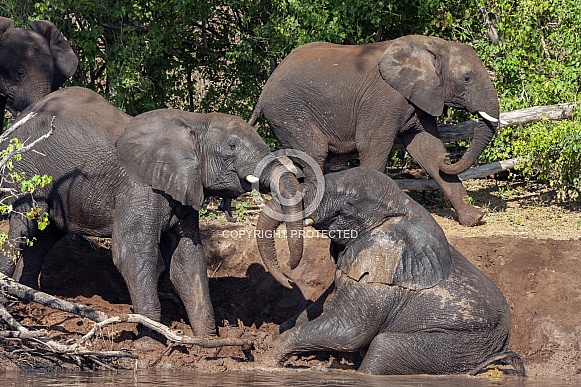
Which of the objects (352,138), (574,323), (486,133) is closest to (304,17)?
(352,138)

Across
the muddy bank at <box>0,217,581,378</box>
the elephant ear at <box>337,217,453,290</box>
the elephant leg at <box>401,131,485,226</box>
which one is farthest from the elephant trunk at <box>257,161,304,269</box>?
the elephant leg at <box>401,131,485,226</box>

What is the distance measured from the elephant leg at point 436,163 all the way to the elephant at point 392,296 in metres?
3.49

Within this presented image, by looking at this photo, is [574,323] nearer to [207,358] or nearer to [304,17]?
[207,358]

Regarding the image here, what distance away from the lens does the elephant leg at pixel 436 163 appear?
1288 centimetres

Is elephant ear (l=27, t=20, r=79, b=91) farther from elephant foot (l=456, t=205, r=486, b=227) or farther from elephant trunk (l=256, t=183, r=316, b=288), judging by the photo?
elephant trunk (l=256, t=183, r=316, b=288)

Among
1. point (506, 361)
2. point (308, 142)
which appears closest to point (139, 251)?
point (506, 361)

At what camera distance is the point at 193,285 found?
1002 cm

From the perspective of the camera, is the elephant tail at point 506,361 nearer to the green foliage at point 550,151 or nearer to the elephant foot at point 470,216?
the elephant foot at point 470,216

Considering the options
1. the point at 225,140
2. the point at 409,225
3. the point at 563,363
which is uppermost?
the point at 225,140

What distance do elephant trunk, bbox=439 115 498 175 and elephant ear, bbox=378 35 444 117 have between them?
1.74 feet

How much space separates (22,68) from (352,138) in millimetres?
3654

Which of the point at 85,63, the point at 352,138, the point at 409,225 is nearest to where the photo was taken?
the point at 409,225

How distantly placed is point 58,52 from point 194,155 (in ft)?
14.3

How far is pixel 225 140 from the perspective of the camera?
9.68 meters
